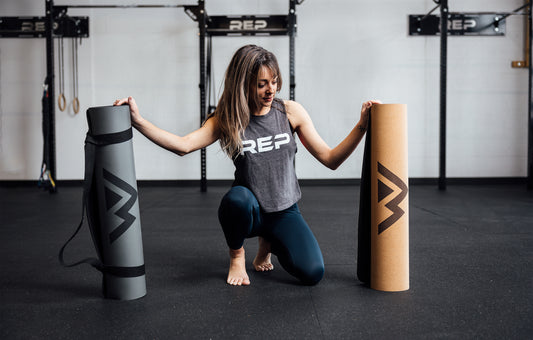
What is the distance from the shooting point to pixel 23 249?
7.39ft

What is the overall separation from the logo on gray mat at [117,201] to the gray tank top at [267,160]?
0.47 metres

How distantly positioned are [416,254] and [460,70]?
4358mm

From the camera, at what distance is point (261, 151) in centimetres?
168

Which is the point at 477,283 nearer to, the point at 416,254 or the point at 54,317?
the point at 416,254

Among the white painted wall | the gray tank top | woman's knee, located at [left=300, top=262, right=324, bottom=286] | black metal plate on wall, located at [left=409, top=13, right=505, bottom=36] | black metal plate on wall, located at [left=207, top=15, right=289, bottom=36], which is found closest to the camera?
woman's knee, located at [left=300, top=262, right=324, bottom=286]

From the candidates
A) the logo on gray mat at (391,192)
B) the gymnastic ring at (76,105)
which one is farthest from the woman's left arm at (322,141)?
the gymnastic ring at (76,105)

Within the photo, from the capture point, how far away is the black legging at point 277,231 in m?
1.59

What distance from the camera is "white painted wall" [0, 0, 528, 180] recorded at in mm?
5465

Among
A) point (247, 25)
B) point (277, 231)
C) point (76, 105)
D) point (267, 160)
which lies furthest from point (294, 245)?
point (76, 105)

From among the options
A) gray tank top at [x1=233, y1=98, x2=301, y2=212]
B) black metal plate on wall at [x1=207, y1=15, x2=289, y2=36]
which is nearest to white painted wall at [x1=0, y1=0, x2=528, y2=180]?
black metal plate on wall at [x1=207, y1=15, x2=289, y2=36]

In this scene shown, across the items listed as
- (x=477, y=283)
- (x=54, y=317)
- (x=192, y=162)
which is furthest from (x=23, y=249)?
(x=192, y=162)

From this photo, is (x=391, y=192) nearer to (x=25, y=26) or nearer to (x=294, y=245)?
(x=294, y=245)

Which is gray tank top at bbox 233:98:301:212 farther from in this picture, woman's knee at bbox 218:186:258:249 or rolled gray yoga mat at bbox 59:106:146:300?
rolled gray yoga mat at bbox 59:106:146:300

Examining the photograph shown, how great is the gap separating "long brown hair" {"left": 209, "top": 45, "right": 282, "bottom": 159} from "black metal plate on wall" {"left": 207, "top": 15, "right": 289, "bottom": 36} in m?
3.65
